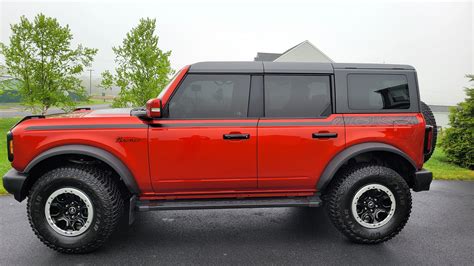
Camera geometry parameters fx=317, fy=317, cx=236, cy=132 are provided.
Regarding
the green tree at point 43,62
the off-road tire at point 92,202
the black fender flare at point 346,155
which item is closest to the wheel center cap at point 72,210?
the off-road tire at point 92,202

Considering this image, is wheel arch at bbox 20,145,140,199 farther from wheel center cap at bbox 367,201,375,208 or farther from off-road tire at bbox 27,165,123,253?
wheel center cap at bbox 367,201,375,208

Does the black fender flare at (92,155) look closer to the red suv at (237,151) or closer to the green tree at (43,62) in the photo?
the red suv at (237,151)

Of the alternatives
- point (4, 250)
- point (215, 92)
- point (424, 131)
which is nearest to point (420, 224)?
point (424, 131)

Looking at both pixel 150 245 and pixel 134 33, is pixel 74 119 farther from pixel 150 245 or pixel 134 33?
pixel 134 33

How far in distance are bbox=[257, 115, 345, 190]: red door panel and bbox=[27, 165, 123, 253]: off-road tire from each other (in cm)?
169

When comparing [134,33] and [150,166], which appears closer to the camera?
[150,166]

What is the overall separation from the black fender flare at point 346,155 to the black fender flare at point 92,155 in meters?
2.13

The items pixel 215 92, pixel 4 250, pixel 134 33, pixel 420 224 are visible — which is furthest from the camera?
pixel 134 33

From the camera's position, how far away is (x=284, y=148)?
11.4 ft

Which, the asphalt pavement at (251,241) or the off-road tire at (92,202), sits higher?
the off-road tire at (92,202)

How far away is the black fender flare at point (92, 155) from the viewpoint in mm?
3262

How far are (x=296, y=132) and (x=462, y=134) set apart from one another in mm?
6642

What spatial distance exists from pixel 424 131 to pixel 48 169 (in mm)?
4315

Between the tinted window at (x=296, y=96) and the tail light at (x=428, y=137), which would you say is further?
the tail light at (x=428, y=137)
